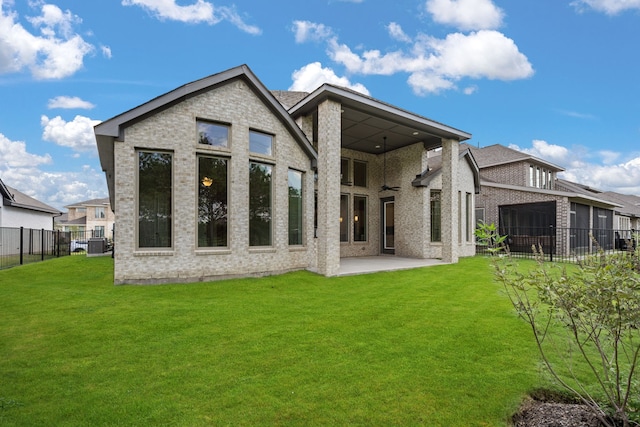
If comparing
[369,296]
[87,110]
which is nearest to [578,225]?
[369,296]

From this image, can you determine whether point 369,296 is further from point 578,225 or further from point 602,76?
point 602,76

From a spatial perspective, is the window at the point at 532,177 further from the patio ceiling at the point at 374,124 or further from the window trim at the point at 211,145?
the window trim at the point at 211,145

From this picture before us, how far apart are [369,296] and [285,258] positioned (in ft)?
11.3

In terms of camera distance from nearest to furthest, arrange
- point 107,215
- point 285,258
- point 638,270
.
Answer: point 638,270 < point 285,258 < point 107,215

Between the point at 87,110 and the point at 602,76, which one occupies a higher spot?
the point at 602,76

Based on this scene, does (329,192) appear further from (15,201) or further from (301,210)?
(15,201)

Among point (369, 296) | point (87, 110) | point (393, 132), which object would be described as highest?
point (87, 110)

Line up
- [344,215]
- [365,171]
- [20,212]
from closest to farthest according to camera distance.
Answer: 1. [344,215]
2. [365,171]
3. [20,212]

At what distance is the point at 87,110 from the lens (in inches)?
701

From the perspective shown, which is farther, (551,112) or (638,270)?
(551,112)

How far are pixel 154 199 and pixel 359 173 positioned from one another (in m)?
9.66

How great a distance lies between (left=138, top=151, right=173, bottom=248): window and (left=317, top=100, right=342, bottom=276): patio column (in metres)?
4.24

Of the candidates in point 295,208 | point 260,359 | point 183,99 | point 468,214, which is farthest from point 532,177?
point 260,359

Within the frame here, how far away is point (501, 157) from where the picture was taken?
73.5 feet
